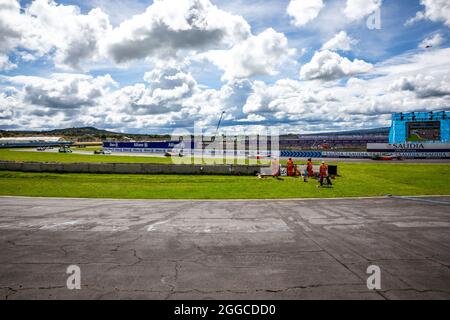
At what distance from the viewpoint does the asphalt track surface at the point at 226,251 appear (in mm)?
5758

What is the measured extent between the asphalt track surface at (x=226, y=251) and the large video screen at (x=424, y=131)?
6205 cm

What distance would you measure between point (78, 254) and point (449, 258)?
1001cm

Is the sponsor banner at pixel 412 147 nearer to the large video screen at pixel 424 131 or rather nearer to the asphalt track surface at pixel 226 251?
the large video screen at pixel 424 131

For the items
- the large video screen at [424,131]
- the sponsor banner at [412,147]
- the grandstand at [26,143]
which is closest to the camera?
the sponsor banner at [412,147]

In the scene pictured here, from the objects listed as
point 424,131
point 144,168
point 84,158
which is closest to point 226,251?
point 144,168

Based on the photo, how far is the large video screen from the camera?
64062mm

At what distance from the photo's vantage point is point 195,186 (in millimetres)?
20703

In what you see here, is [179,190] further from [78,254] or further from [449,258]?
[449,258]

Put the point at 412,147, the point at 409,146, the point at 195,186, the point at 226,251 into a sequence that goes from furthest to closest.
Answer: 1. the point at 409,146
2. the point at 412,147
3. the point at 195,186
4. the point at 226,251

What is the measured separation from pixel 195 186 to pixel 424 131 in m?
A: 66.5

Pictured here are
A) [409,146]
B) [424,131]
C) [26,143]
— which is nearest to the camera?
[409,146]

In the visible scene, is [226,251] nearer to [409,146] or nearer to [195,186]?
[195,186]

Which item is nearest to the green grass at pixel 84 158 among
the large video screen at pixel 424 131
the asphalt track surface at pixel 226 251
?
the asphalt track surface at pixel 226 251

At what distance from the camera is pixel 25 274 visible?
6.48 meters
